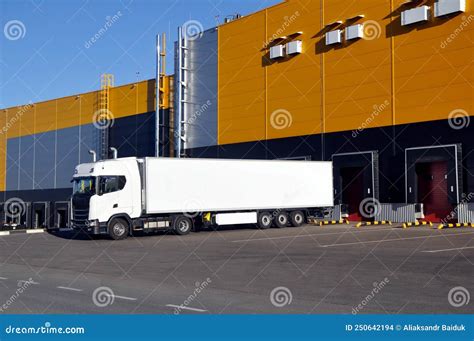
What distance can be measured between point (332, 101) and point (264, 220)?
10112 millimetres

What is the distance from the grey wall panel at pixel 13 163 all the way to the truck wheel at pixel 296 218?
130 feet

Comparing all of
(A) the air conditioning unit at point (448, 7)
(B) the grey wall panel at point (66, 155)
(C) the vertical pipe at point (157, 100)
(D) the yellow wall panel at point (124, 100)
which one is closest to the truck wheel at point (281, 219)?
(A) the air conditioning unit at point (448, 7)

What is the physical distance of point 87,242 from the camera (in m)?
25.9

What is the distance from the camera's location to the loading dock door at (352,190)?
37.2 metres

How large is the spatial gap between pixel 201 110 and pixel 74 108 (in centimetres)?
1674

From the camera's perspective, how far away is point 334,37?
37.2 metres

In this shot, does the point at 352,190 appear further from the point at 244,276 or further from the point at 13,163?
the point at 13,163

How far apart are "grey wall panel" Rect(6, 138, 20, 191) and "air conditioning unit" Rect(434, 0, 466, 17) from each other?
4674cm

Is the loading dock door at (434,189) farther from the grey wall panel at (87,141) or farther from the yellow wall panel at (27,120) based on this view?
the yellow wall panel at (27,120)

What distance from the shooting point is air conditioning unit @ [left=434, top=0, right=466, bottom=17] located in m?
31.0

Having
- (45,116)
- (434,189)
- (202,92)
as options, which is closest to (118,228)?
(434,189)

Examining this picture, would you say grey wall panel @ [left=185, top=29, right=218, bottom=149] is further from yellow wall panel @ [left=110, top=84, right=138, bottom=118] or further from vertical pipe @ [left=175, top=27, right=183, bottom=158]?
yellow wall panel @ [left=110, top=84, right=138, bottom=118]

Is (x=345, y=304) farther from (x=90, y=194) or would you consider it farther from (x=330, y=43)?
(x=330, y=43)

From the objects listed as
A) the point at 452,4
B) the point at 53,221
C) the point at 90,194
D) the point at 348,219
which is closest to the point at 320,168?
the point at 348,219
